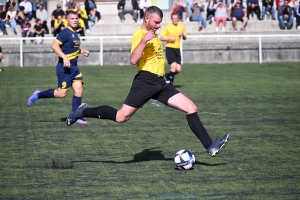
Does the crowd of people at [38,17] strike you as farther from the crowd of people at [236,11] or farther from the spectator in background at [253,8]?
the spectator in background at [253,8]

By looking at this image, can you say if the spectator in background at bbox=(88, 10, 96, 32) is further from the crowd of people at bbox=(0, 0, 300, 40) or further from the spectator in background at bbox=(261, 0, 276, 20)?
the spectator in background at bbox=(261, 0, 276, 20)

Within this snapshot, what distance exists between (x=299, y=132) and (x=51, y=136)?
3952 millimetres

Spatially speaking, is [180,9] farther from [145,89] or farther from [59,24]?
[145,89]

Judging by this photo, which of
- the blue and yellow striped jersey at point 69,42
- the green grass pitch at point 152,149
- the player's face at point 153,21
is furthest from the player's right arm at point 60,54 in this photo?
the player's face at point 153,21

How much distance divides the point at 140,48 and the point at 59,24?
20775mm

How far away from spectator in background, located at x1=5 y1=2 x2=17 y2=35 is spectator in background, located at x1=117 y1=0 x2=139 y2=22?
4570 mm

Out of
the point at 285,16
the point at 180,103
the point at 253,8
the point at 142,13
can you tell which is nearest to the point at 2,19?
the point at 142,13

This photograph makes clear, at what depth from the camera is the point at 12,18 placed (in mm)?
31250

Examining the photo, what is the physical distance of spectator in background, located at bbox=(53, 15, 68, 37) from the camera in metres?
29.0

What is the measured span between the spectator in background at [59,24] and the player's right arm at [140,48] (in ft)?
66.2

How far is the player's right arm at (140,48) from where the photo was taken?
868 cm

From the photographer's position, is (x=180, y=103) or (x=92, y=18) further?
(x=92, y=18)

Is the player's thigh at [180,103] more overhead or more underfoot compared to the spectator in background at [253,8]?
more overhead

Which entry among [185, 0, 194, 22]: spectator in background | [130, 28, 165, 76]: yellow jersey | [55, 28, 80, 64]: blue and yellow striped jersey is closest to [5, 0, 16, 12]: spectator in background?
[185, 0, 194, 22]: spectator in background
